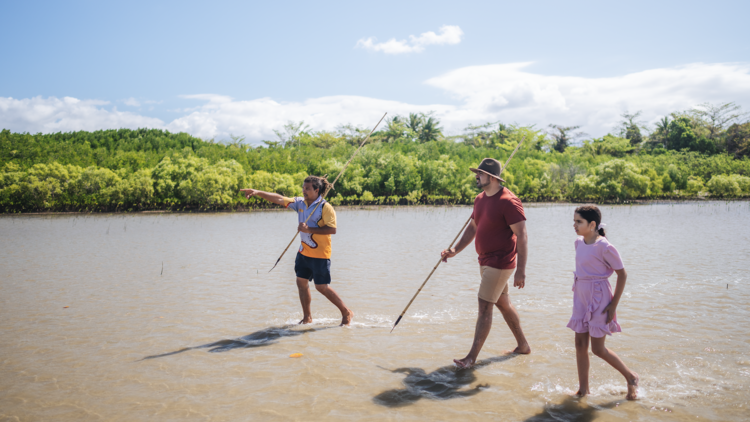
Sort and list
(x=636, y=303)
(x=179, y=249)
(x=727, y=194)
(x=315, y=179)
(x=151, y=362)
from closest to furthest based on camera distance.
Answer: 1. (x=151, y=362)
2. (x=315, y=179)
3. (x=636, y=303)
4. (x=179, y=249)
5. (x=727, y=194)

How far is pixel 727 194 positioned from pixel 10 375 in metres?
63.7

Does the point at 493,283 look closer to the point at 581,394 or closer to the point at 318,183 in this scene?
the point at 581,394

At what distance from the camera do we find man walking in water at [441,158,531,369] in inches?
176

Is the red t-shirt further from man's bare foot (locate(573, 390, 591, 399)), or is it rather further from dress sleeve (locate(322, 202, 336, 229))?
dress sleeve (locate(322, 202, 336, 229))

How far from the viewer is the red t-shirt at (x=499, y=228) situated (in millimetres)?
4473

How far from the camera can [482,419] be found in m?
3.79

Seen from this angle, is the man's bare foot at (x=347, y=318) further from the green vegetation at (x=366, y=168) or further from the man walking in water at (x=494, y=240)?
the green vegetation at (x=366, y=168)

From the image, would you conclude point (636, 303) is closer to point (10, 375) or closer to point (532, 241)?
point (10, 375)

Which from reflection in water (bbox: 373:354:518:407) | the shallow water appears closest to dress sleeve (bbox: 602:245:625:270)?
the shallow water

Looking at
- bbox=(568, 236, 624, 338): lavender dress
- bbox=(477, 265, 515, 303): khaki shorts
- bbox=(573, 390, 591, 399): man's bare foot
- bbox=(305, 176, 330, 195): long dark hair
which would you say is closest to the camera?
bbox=(568, 236, 624, 338): lavender dress

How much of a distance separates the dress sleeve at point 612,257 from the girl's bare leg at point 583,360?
23.9 inches

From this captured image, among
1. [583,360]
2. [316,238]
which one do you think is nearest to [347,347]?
[316,238]

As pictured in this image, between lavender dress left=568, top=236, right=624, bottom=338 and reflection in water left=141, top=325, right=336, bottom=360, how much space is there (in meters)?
3.24

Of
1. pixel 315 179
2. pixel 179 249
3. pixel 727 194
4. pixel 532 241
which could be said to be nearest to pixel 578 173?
pixel 727 194
